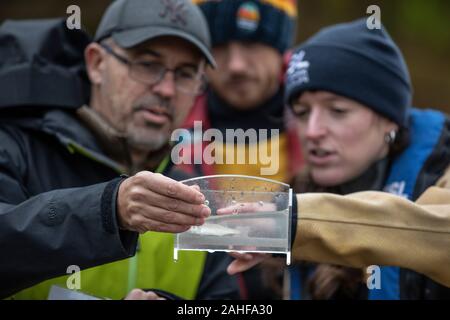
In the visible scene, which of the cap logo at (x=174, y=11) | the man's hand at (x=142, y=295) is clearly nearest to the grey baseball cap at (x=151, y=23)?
the cap logo at (x=174, y=11)

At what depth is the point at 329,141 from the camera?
3.37m

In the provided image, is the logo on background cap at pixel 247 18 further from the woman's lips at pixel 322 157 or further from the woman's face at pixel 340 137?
the woman's lips at pixel 322 157

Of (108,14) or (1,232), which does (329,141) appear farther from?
(1,232)

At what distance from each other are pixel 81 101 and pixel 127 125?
0.19 m

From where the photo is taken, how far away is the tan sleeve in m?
2.53

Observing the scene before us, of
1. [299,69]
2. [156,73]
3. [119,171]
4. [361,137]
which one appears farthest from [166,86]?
[361,137]

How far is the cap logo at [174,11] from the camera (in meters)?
3.21

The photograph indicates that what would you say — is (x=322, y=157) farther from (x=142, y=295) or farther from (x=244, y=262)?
(x=142, y=295)

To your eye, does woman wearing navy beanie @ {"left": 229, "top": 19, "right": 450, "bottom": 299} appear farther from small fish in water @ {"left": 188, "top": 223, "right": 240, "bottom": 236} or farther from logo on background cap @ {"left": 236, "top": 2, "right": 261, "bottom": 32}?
small fish in water @ {"left": 188, "top": 223, "right": 240, "bottom": 236}

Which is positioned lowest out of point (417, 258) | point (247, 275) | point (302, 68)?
point (247, 275)

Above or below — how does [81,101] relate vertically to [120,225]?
above

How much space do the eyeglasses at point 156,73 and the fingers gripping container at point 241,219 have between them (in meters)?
1.01

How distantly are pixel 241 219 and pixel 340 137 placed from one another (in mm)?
1144
